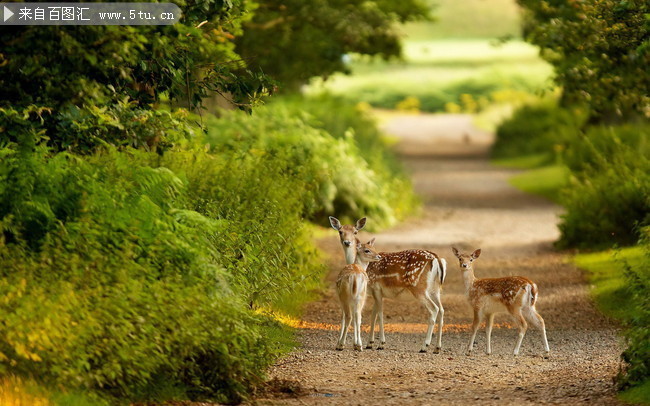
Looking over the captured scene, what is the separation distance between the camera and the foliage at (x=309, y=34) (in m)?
26.5

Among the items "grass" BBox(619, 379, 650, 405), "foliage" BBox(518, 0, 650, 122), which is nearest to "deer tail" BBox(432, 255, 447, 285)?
"foliage" BBox(518, 0, 650, 122)

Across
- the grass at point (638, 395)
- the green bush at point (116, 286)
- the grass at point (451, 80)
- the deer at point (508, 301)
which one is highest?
the green bush at point (116, 286)

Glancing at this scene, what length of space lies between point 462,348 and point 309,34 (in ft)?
53.3

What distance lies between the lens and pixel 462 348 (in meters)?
12.1

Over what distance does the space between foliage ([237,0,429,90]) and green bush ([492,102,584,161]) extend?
1589cm

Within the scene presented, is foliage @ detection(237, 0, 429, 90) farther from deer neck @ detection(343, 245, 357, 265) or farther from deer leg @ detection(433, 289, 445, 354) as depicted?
deer leg @ detection(433, 289, 445, 354)

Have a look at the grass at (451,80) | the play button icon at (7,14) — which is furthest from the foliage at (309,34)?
the grass at (451,80)

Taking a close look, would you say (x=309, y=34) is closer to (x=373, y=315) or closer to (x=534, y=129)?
(x=373, y=315)

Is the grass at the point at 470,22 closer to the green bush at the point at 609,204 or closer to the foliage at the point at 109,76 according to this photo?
the green bush at the point at 609,204

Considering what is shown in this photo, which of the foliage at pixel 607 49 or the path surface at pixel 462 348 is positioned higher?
the foliage at pixel 607 49

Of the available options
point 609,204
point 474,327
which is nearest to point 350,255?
point 474,327

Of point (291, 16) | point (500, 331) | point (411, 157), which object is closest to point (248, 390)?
point (500, 331)

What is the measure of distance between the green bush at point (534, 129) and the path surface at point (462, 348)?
63.1ft

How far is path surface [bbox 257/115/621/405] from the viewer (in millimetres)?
9641
